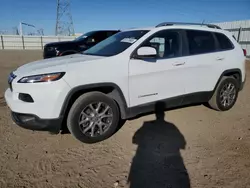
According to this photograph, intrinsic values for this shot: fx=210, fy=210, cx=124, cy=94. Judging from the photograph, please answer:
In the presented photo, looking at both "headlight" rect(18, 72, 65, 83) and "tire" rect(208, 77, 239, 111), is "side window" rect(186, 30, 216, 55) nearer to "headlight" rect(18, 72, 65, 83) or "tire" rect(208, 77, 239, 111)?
"tire" rect(208, 77, 239, 111)

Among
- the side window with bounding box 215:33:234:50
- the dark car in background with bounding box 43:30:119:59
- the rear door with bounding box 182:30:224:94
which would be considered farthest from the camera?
the dark car in background with bounding box 43:30:119:59

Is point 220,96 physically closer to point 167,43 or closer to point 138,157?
point 167,43

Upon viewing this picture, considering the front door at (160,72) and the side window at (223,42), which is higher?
the side window at (223,42)

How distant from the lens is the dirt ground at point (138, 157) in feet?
8.05

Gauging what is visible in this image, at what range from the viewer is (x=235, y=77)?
4.87 m

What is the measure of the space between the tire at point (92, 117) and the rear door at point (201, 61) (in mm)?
1608

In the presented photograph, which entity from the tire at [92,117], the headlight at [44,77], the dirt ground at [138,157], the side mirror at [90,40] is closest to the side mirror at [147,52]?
the tire at [92,117]

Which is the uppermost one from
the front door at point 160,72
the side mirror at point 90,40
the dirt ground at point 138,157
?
the side mirror at point 90,40

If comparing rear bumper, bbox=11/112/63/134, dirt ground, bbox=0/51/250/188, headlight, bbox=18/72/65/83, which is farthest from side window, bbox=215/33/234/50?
rear bumper, bbox=11/112/63/134

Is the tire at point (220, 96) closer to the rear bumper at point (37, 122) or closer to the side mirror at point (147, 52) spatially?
the side mirror at point (147, 52)

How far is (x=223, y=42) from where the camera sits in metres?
4.52

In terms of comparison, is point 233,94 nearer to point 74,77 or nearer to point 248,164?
point 248,164

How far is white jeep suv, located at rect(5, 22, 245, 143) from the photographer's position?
2896 mm

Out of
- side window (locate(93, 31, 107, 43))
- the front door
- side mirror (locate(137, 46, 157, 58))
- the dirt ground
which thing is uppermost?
side window (locate(93, 31, 107, 43))
